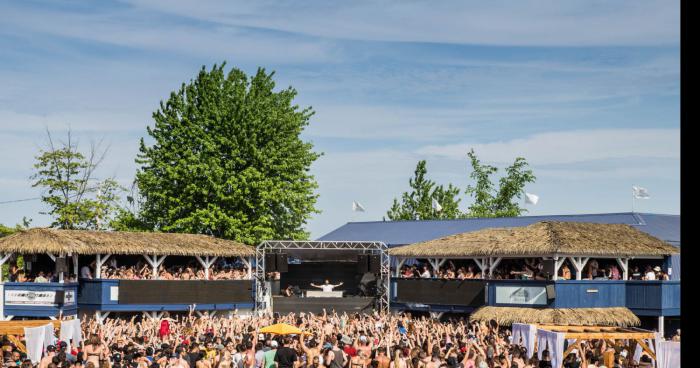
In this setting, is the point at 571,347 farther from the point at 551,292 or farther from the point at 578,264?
the point at 578,264

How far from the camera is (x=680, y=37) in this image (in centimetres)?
267

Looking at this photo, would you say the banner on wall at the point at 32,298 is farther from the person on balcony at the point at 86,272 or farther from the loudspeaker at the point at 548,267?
the loudspeaker at the point at 548,267

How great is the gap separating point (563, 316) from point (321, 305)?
1330 cm

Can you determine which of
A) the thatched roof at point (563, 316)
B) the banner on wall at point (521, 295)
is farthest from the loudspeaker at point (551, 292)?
the thatched roof at point (563, 316)

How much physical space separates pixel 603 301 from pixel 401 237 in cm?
2406

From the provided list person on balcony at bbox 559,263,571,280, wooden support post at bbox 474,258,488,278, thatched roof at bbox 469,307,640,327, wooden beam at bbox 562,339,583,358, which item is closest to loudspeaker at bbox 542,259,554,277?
person on balcony at bbox 559,263,571,280

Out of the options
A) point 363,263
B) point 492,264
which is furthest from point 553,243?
point 363,263

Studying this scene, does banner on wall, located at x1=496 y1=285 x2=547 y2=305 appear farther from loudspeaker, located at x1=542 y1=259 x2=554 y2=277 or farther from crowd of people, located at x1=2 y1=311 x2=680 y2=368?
crowd of people, located at x1=2 y1=311 x2=680 y2=368

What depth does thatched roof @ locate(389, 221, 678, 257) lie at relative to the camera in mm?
35544

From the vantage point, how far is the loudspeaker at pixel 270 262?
44.5 metres

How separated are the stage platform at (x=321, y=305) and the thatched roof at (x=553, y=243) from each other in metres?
4.26

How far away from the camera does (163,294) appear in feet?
134

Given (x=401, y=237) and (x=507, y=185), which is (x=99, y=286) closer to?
(x=401, y=237)

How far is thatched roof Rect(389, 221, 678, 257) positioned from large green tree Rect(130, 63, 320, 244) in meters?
15.1
